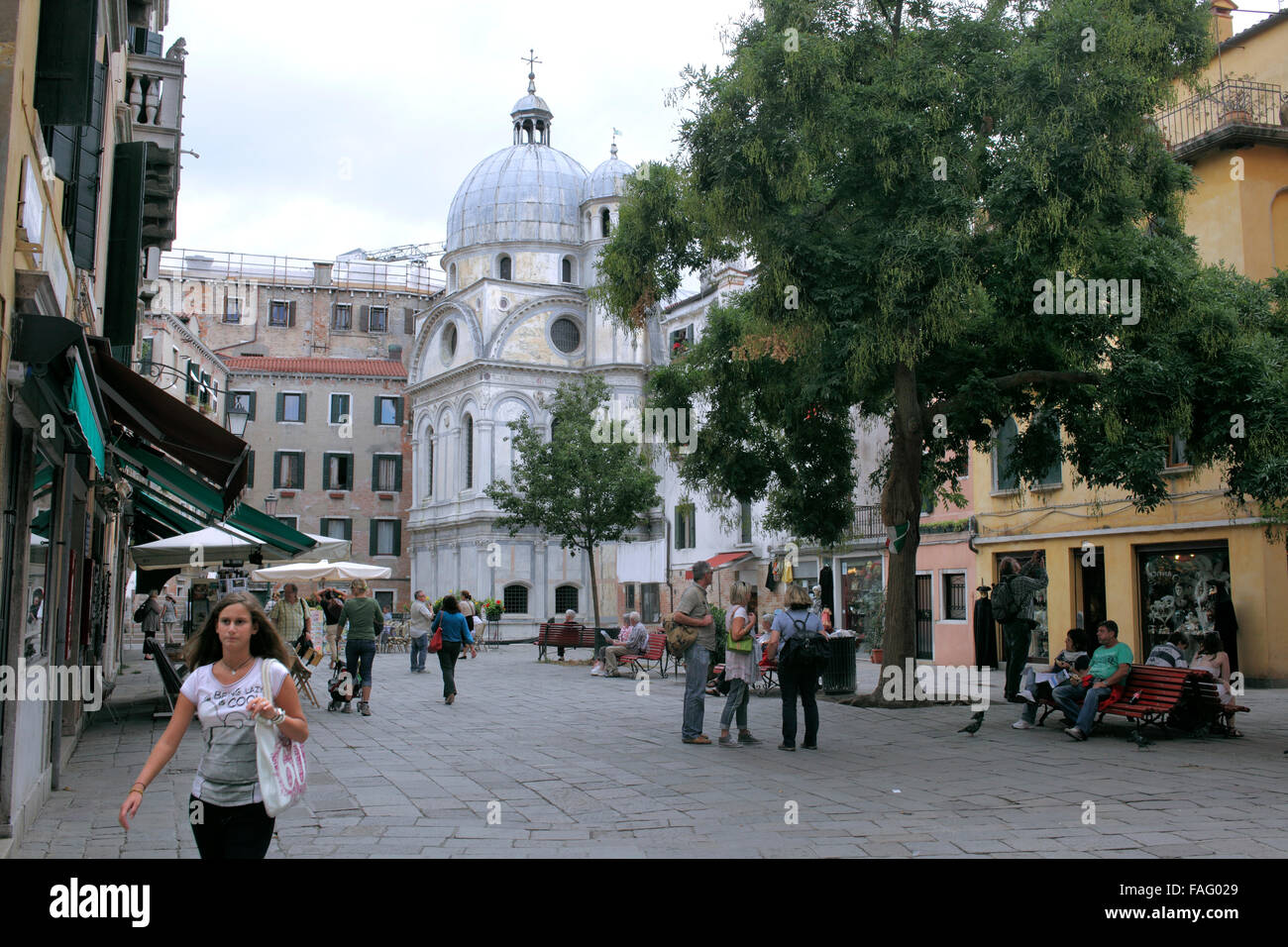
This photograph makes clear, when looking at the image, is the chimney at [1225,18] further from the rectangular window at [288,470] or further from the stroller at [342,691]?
the rectangular window at [288,470]

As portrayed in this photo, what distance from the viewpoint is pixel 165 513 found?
1842cm

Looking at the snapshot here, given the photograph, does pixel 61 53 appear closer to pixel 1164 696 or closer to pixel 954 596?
pixel 1164 696

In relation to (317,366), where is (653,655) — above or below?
below

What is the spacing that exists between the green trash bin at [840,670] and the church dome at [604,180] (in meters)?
39.9

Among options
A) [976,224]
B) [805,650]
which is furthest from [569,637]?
[805,650]

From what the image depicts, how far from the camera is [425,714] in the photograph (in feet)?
47.3

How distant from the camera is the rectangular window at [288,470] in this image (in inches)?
2071

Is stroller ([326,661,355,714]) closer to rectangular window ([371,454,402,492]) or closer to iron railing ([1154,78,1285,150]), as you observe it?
iron railing ([1154,78,1285,150])

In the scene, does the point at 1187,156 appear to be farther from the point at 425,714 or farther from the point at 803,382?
the point at 425,714

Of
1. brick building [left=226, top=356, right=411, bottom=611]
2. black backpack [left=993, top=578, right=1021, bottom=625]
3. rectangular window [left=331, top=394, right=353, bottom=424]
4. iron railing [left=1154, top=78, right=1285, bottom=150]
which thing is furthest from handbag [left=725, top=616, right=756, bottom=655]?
rectangular window [left=331, top=394, right=353, bottom=424]

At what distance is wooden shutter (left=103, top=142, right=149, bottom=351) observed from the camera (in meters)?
11.3

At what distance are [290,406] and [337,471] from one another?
3.62 metres
